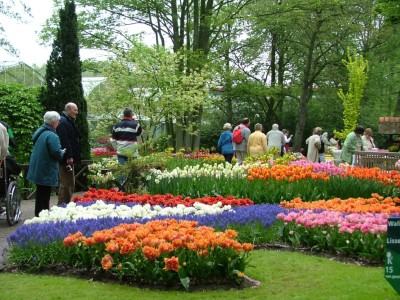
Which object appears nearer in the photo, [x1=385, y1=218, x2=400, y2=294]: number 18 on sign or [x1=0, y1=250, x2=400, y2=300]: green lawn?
[x1=385, y1=218, x2=400, y2=294]: number 18 on sign

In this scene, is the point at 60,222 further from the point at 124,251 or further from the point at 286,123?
the point at 286,123

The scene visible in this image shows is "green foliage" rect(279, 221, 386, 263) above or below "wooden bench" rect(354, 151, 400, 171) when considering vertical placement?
below

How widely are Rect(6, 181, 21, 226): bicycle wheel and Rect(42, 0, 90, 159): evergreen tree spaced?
5861 millimetres

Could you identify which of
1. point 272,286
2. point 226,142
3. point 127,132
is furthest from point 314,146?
point 272,286

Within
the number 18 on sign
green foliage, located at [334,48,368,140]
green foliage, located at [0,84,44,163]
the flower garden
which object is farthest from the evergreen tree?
green foliage, located at [334,48,368,140]

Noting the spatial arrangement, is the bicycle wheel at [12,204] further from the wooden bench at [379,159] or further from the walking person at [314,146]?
the walking person at [314,146]

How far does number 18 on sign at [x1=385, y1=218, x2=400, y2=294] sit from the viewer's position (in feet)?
14.7

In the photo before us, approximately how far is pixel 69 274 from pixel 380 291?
2.90 meters

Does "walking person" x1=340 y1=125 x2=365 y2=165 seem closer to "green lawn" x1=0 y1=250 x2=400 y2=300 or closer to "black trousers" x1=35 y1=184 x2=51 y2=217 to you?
"black trousers" x1=35 y1=184 x2=51 y2=217

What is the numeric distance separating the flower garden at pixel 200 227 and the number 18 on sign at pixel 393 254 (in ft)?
4.28

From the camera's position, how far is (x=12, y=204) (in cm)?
977

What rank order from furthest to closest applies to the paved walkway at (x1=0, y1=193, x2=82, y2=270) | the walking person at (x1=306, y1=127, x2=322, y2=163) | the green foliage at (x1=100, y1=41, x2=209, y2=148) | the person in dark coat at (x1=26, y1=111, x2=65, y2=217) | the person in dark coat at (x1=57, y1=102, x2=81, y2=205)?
the green foliage at (x1=100, y1=41, x2=209, y2=148)
the walking person at (x1=306, y1=127, x2=322, y2=163)
the person in dark coat at (x1=57, y1=102, x2=81, y2=205)
the person in dark coat at (x1=26, y1=111, x2=65, y2=217)
the paved walkway at (x1=0, y1=193, x2=82, y2=270)

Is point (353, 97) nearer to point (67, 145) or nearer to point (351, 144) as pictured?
point (351, 144)

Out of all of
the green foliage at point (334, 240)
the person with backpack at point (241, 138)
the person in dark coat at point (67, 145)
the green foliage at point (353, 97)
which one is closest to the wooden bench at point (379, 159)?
the person with backpack at point (241, 138)
